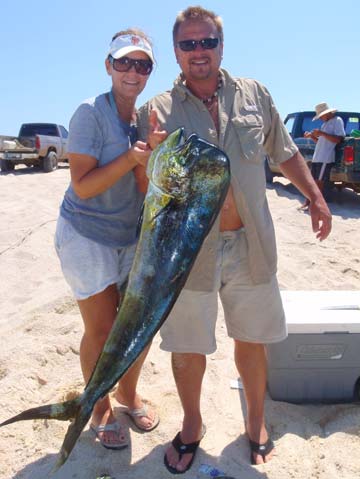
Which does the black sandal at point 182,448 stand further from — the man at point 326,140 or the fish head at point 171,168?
the man at point 326,140

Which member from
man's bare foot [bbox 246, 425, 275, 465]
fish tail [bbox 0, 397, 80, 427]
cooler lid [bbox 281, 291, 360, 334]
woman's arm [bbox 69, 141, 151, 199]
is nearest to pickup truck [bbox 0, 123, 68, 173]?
cooler lid [bbox 281, 291, 360, 334]

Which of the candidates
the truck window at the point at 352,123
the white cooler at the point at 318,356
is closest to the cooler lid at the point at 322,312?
the white cooler at the point at 318,356

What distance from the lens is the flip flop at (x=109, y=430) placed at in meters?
2.93

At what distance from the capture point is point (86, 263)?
2.64 m

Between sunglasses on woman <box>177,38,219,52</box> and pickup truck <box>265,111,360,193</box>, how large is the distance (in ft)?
19.6

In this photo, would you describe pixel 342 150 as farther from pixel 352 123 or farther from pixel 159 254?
pixel 159 254

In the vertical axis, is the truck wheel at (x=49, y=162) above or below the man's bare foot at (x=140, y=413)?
below

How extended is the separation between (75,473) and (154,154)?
1.82 metres

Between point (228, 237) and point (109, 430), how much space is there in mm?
1351

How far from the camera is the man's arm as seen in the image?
295cm

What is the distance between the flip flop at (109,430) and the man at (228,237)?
0.29 meters

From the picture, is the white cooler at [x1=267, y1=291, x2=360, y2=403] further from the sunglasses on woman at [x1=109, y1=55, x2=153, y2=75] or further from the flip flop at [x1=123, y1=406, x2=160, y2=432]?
the sunglasses on woman at [x1=109, y1=55, x2=153, y2=75]

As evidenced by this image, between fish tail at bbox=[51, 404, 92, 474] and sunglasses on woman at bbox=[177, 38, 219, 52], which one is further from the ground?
sunglasses on woman at bbox=[177, 38, 219, 52]

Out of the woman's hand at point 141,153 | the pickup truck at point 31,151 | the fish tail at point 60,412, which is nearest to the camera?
the fish tail at point 60,412
